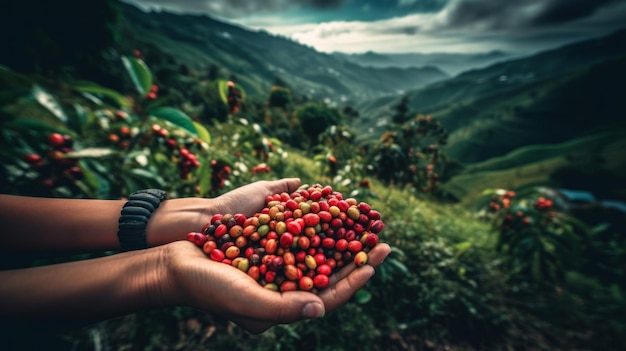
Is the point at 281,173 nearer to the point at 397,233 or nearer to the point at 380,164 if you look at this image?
the point at 380,164

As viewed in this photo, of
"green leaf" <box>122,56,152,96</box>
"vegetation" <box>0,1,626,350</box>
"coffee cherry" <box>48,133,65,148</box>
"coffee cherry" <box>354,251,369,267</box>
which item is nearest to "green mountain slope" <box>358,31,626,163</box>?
"vegetation" <box>0,1,626,350</box>

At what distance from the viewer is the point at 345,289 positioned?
1.49 meters

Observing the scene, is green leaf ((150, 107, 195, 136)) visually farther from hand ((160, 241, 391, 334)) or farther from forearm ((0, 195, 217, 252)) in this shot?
hand ((160, 241, 391, 334))

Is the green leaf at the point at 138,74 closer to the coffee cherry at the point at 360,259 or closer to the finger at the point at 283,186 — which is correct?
the finger at the point at 283,186

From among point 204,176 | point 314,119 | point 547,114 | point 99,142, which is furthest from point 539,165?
point 99,142

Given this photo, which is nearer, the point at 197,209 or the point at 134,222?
the point at 134,222

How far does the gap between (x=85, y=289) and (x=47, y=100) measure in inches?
64.9

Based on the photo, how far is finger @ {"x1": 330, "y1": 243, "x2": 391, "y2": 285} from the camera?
162 centimetres

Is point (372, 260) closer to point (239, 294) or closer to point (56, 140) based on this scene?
point (239, 294)

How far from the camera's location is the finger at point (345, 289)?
1.46 meters

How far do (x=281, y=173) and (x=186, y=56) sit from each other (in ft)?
532

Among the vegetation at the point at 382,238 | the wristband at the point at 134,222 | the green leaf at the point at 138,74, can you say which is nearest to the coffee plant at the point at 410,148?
the vegetation at the point at 382,238

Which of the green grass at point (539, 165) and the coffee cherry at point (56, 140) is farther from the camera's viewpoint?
the green grass at point (539, 165)

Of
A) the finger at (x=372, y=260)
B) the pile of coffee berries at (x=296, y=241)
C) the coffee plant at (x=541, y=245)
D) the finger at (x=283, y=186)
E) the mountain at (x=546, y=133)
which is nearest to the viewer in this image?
the pile of coffee berries at (x=296, y=241)
